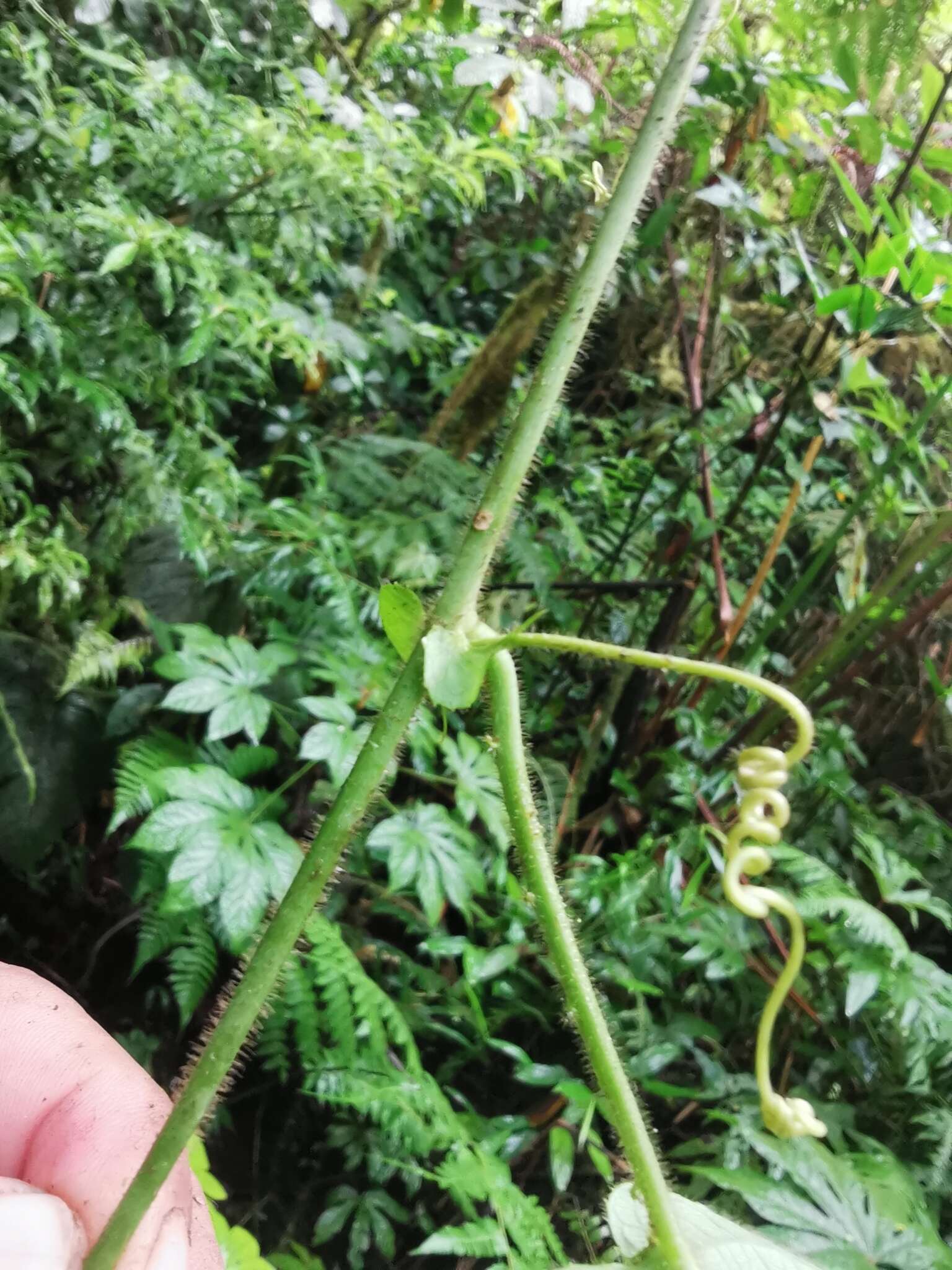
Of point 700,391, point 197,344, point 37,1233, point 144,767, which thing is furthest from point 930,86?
point 37,1233

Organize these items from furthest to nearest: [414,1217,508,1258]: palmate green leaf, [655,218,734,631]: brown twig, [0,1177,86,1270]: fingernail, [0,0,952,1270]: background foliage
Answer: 1. [655,218,734,631]: brown twig
2. [0,0,952,1270]: background foliage
3. [414,1217,508,1258]: palmate green leaf
4. [0,1177,86,1270]: fingernail

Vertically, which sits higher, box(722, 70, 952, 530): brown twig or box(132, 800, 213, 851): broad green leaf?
box(722, 70, 952, 530): brown twig

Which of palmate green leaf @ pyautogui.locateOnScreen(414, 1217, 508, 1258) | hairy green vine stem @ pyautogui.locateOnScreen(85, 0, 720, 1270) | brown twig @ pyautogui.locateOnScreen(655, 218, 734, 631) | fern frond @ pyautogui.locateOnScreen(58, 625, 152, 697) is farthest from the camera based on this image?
brown twig @ pyautogui.locateOnScreen(655, 218, 734, 631)

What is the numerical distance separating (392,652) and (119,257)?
1.90ft

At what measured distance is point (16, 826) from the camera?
986mm

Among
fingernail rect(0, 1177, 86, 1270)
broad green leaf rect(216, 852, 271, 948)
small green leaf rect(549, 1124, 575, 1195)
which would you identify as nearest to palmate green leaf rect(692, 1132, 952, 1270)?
small green leaf rect(549, 1124, 575, 1195)

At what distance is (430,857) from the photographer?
0.97 m

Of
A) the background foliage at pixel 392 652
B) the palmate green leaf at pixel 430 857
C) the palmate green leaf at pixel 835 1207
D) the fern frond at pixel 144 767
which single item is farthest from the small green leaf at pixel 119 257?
the palmate green leaf at pixel 835 1207

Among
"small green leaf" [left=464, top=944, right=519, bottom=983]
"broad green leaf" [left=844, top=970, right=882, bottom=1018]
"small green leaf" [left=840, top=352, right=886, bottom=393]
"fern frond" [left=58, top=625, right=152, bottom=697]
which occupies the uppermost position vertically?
"small green leaf" [left=840, top=352, right=886, bottom=393]

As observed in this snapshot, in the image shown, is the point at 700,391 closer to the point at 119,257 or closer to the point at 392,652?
the point at 392,652

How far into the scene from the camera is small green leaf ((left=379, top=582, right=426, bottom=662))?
318mm

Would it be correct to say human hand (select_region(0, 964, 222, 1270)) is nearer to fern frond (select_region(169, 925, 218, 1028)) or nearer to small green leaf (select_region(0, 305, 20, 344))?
fern frond (select_region(169, 925, 218, 1028))

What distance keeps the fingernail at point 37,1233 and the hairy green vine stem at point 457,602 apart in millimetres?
162

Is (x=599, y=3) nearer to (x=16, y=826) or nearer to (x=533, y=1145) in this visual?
(x=16, y=826)
